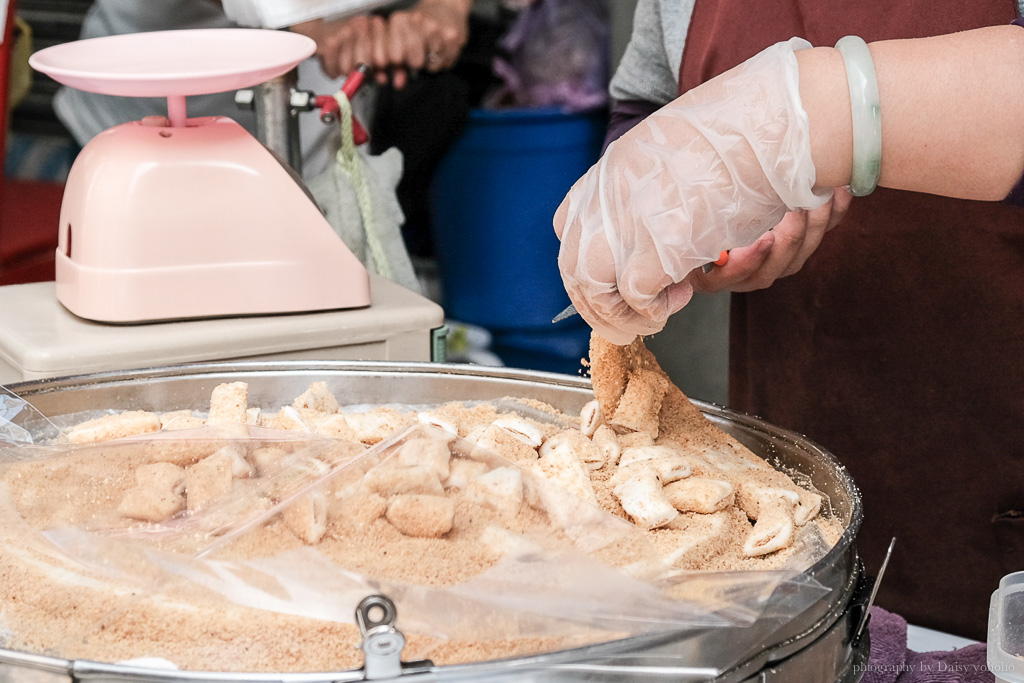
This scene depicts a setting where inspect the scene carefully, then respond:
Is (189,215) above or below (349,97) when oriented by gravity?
below

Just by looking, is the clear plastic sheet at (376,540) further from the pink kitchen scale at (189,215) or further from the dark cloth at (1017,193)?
the pink kitchen scale at (189,215)

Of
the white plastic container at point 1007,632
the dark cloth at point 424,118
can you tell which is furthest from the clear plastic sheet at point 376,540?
the dark cloth at point 424,118

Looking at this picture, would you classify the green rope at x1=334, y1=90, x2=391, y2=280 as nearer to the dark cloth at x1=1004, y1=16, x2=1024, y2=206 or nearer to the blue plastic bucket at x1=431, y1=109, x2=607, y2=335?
the blue plastic bucket at x1=431, y1=109, x2=607, y2=335

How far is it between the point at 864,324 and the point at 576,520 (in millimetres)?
829

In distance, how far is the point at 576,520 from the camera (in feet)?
2.43

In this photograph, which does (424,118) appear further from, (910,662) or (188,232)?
(910,662)

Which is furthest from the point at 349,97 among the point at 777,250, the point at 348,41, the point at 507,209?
the point at 507,209

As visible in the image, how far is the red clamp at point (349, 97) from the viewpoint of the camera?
1.57 metres

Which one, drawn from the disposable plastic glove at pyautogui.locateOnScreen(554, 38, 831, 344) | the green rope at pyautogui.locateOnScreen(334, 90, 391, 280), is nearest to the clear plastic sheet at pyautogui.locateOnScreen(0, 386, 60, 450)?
the disposable plastic glove at pyautogui.locateOnScreen(554, 38, 831, 344)

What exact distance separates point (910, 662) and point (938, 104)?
0.57 meters

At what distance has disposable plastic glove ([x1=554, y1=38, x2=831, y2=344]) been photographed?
830mm

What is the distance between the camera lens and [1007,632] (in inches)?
31.9

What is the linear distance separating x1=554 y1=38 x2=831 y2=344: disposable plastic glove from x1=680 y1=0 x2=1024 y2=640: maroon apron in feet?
1.65

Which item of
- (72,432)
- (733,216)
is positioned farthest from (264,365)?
(733,216)
